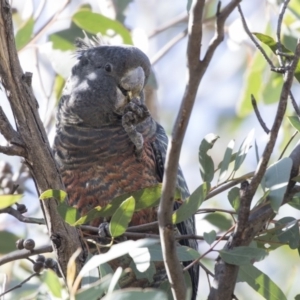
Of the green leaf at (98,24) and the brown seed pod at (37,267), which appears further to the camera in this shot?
the green leaf at (98,24)

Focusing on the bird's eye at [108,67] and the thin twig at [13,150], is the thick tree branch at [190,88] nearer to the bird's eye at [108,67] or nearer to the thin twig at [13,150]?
the thin twig at [13,150]

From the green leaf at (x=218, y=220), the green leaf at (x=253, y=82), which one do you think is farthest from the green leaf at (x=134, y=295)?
the green leaf at (x=253, y=82)

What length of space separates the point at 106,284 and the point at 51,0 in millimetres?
3017

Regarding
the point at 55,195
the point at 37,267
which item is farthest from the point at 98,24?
the point at 55,195

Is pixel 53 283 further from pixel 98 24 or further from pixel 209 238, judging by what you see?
pixel 98 24

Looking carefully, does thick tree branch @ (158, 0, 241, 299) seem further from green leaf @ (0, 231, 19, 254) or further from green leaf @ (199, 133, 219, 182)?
green leaf @ (0, 231, 19, 254)

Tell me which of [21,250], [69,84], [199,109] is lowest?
[199,109]

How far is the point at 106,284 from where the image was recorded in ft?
4.60

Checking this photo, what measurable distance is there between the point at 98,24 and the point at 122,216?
1.50 meters

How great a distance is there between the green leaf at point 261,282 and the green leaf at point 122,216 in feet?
A: 1.17

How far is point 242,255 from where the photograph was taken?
1667 mm

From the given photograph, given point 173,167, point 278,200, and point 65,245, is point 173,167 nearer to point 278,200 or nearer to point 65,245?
point 278,200

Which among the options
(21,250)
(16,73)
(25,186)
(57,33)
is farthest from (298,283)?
(16,73)

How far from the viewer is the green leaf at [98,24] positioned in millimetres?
3006
